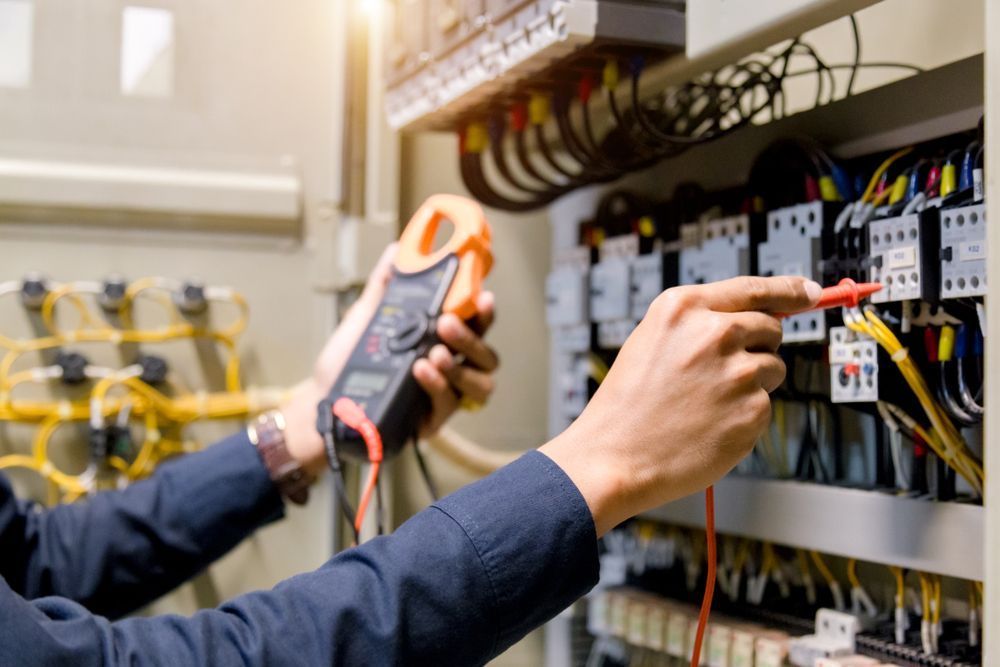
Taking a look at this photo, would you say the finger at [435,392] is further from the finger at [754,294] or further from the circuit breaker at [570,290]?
the finger at [754,294]

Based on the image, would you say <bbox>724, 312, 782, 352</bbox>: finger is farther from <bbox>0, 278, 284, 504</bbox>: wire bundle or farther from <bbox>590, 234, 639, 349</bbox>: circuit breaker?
<bbox>0, 278, 284, 504</bbox>: wire bundle

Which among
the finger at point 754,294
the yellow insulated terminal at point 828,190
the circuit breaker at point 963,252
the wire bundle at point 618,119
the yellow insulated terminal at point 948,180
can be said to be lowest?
the finger at point 754,294

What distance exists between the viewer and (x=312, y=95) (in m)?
1.66

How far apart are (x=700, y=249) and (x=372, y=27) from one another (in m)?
0.80

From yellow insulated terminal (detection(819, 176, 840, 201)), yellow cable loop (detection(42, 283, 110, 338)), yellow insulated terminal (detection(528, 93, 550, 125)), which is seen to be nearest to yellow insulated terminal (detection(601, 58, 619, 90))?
yellow insulated terminal (detection(528, 93, 550, 125))

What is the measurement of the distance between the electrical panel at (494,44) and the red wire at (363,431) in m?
0.42

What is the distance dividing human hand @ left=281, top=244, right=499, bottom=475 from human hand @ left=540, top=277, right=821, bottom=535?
1.30ft

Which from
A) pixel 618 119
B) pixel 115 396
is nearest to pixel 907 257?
pixel 618 119

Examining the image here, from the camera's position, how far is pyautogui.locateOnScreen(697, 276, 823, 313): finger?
78 centimetres

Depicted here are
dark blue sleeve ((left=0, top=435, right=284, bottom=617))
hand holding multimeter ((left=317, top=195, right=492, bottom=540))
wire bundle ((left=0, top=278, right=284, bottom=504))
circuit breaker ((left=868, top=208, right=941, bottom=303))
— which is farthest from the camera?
wire bundle ((left=0, top=278, right=284, bottom=504))

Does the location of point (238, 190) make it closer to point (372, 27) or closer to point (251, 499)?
point (372, 27)

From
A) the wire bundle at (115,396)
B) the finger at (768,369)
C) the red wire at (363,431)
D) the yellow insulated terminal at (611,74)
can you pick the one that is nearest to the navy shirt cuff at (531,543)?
the finger at (768,369)

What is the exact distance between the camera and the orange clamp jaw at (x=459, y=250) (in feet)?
3.84

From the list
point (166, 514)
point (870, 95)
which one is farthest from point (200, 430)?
point (870, 95)
